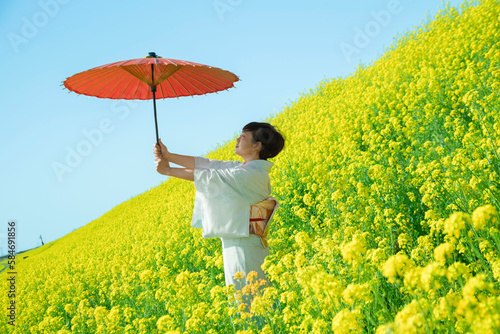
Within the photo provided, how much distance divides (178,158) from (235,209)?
2.82ft

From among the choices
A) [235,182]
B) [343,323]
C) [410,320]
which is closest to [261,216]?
[235,182]

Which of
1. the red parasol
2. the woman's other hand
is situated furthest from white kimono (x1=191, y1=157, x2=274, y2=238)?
the red parasol

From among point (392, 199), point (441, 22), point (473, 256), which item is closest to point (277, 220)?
point (392, 199)

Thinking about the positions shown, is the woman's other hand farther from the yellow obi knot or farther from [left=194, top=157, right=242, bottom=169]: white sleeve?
the yellow obi knot

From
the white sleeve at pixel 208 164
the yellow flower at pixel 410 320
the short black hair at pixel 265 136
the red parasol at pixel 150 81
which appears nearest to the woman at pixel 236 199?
the short black hair at pixel 265 136

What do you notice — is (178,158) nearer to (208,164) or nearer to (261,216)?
(208,164)

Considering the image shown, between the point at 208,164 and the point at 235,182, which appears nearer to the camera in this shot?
the point at 235,182

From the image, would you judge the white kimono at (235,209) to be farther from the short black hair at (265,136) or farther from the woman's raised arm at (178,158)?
the woman's raised arm at (178,158)

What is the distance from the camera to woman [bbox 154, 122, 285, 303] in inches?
134

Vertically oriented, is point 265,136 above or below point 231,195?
above

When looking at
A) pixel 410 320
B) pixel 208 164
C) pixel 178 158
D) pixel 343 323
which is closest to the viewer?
pixel 410 320

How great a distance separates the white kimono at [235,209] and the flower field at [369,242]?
0.20 metres

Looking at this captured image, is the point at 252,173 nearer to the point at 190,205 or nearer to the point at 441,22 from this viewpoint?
the point at 190,205

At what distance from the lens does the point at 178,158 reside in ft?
12.7
